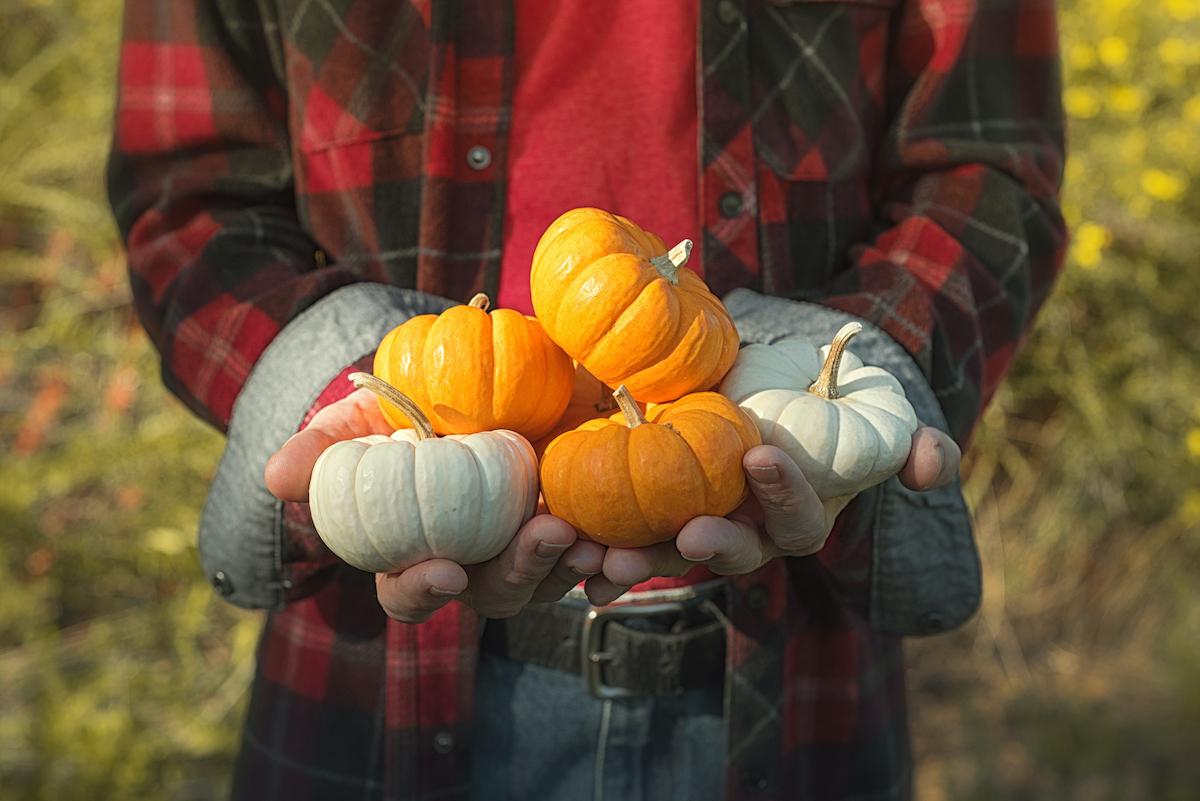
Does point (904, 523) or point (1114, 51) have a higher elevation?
point (1114, 51)

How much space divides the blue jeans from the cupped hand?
281 millimetres

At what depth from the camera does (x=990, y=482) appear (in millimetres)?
3711

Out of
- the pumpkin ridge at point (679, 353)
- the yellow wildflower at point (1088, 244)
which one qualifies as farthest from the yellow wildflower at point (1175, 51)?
the pumpkin ridge at point (679, 353)

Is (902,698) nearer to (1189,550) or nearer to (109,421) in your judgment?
(109,421)

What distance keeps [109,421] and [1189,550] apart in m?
3.25

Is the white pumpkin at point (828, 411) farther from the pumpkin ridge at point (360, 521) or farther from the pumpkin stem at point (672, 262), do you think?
the pumpkin ridge at point (360, 521)

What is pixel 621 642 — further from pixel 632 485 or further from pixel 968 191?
pixel 968 191

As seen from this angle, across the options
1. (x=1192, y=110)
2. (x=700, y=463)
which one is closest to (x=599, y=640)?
(x=700, y=463)

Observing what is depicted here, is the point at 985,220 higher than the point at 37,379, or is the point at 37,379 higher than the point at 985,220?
the point at 985,220

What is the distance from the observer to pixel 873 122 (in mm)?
1502

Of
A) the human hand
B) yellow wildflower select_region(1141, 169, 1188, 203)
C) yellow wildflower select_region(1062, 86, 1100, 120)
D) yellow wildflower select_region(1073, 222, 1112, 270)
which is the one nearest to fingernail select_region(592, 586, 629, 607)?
the human hand

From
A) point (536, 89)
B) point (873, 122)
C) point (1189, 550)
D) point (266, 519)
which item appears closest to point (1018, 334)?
point (873, 122)

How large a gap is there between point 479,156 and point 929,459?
1.96 ft

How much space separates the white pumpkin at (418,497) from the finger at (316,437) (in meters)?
0.02
